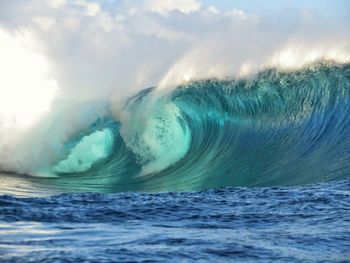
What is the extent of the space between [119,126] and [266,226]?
1166 cm

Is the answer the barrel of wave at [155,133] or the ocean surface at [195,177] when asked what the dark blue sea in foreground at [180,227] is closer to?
the ocean surface at [195,177]

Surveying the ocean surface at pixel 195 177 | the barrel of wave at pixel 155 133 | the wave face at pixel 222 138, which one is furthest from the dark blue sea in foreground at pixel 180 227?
the barrel of wave at pixel 155 133

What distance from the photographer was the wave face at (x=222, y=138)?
1498 cm

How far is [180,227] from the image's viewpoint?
24.7ft

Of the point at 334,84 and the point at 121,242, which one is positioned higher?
the point at 334,84

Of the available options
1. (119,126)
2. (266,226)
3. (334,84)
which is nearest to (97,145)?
(119,126)

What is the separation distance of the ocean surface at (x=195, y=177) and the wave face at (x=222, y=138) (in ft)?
0.13

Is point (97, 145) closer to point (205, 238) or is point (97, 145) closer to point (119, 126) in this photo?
point (119, 126)

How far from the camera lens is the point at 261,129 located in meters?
17.9

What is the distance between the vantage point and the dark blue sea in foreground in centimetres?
606

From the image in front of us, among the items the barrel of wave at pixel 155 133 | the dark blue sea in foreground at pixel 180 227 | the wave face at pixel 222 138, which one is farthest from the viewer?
the barrel of wave at pixel 155 133

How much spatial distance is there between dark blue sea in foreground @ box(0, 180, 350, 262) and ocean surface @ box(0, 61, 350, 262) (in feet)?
0.06

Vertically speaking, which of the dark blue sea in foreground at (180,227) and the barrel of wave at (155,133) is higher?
the barrel of wave at (155,133)

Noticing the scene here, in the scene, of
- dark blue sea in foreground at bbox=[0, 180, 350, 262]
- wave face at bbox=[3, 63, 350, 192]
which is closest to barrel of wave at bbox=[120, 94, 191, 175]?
wave face at bbox=[3, 63, 350, 192]
